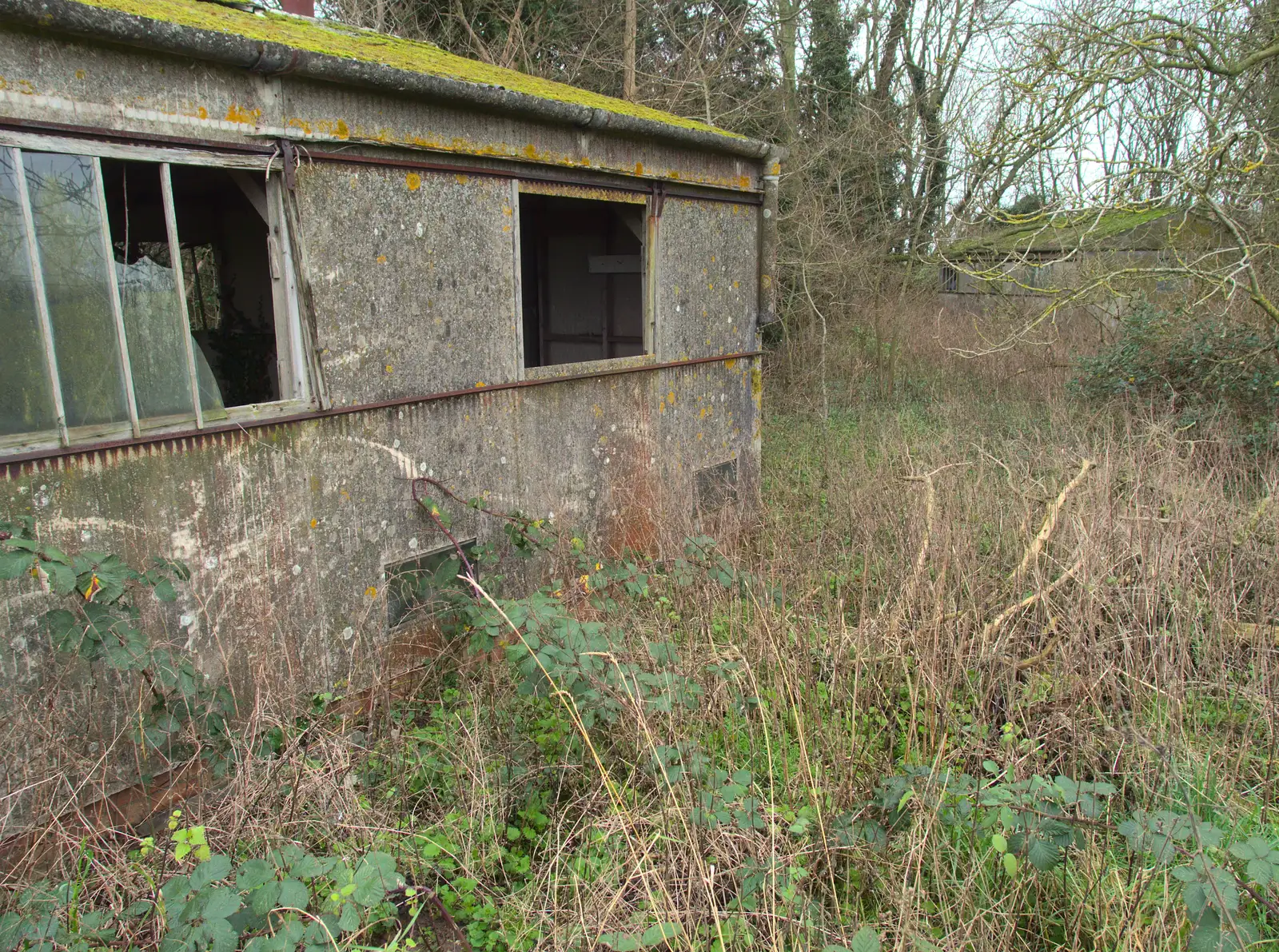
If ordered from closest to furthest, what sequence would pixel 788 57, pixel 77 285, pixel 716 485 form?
pixel 77 285 → pixel 716 485 → pixel 788 57

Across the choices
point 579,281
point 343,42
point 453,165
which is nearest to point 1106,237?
point 579,281

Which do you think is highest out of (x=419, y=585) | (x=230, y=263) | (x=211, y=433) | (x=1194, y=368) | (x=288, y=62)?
(x=288, y=62)

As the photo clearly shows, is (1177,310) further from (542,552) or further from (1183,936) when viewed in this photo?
(1183,936)

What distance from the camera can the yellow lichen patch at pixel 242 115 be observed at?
358cm

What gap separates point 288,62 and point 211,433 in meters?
1.61

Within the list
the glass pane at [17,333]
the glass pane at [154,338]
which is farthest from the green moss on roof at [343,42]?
the glass pane at [154,338]

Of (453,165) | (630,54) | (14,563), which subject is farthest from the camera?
(630,54)

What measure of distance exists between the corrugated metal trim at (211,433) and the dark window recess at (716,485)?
1666 millimetres

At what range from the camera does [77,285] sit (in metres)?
3.25

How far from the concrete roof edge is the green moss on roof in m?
0.04

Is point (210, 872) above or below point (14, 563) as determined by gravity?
below

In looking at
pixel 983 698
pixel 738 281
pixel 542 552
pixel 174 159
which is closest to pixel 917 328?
pixel 738 281

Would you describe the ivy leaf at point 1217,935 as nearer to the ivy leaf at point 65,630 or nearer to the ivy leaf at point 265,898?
the ivy leaf at point 265,898

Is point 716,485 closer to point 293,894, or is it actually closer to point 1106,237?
point 293,894
